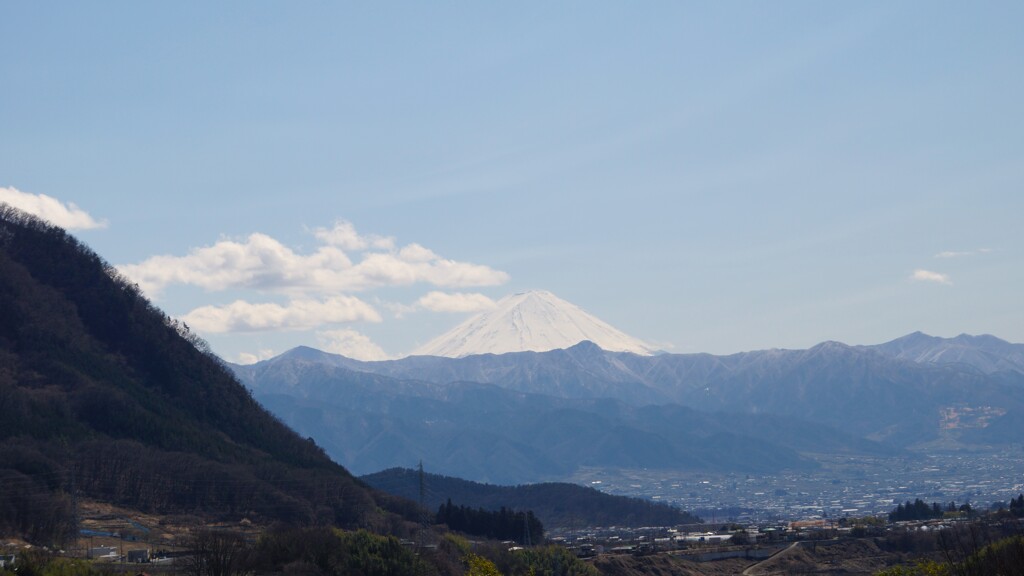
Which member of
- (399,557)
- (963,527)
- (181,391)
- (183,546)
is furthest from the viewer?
(181,391)

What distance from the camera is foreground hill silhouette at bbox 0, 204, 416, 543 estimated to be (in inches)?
4473

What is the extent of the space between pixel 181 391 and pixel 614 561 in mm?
70937

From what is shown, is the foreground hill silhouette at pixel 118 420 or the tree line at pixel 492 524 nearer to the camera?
the foreground hill silhouette at pixel 118 420

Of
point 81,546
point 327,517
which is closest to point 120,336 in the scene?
point 327,517

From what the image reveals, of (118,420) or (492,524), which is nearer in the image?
(492,524)

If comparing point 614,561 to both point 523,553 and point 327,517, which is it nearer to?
point 523,553

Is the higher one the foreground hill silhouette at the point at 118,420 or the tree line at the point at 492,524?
the foreground hill silhouette at the point at 118,420

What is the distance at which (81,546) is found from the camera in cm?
9050

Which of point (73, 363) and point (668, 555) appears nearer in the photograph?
point (668, 555)

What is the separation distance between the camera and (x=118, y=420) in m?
137

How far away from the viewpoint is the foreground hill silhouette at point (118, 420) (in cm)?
11362

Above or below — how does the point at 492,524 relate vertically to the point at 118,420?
below

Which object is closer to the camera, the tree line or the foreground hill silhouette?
the foreground hill silhouette

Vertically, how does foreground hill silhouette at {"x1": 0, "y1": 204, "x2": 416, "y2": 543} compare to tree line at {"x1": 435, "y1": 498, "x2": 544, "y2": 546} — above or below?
above
